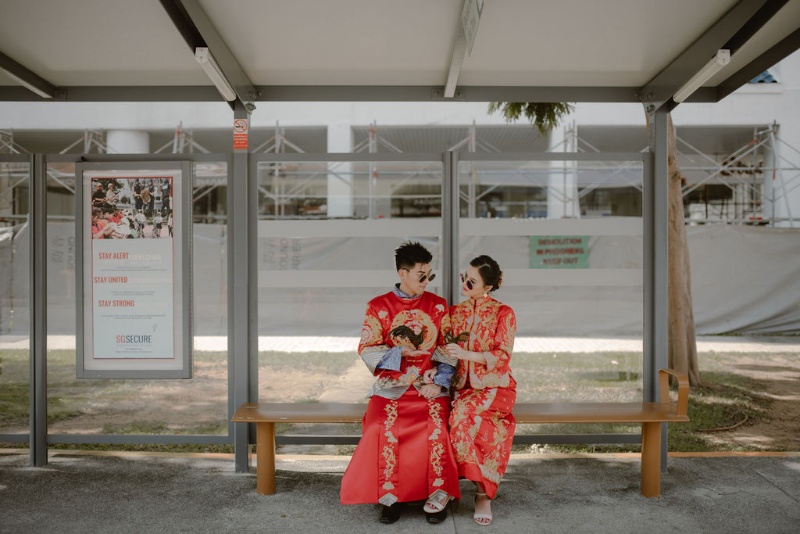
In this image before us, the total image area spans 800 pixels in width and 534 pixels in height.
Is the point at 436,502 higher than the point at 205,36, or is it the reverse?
the point at 205,36

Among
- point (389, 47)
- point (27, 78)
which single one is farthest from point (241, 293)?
point (27, 78)

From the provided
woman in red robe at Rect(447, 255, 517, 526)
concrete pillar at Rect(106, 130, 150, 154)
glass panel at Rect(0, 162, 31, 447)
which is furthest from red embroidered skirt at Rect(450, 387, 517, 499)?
concrete pillar at Rect(106, 130, 150, 154)

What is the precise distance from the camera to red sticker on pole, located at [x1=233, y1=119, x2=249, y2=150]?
4289 mm

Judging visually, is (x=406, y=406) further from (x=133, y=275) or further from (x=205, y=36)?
(x=205, y=36)

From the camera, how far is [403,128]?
1609 cm

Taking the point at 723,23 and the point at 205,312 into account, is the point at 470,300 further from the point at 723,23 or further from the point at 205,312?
the point at 205,312

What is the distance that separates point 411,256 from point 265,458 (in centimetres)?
139

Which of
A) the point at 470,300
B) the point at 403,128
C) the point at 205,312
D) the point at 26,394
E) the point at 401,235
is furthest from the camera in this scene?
the point at 403,128

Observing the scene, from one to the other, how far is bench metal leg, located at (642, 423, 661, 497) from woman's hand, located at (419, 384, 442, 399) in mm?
1257

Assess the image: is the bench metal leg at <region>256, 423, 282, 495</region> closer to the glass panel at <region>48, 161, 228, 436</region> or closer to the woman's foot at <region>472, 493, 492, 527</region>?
the woman's foot at <region>472, 493, 492, 527</region>

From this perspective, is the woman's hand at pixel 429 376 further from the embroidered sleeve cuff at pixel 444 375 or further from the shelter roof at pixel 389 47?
the shelter roof at pixel 389 47

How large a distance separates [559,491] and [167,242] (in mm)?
2796

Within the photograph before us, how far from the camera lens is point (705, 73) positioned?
370 centimetres

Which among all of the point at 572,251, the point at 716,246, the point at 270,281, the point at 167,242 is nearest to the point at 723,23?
the point at 572,251
